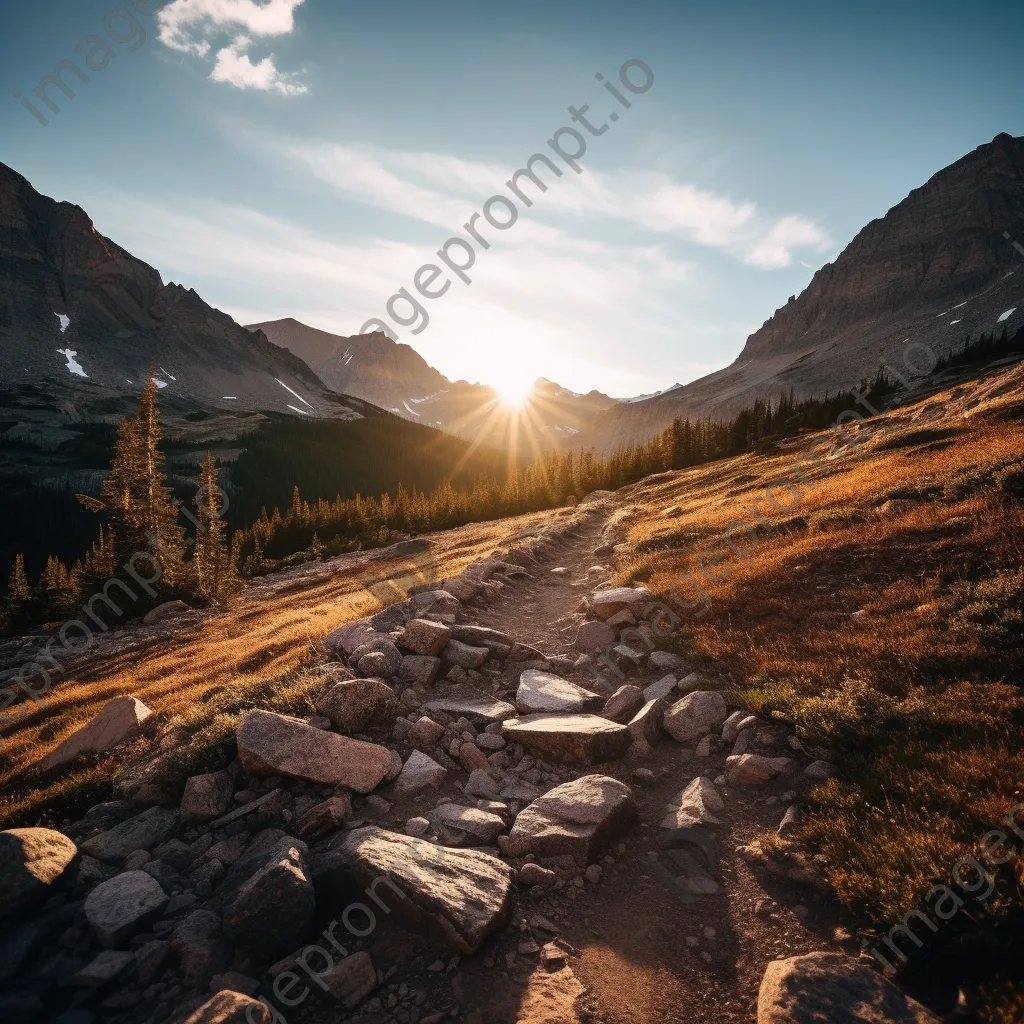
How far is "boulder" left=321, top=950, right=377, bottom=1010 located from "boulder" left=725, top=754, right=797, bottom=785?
17.5 feet

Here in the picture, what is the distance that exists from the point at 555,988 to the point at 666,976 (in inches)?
43.9

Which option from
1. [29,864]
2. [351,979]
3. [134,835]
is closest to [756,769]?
[351,979]

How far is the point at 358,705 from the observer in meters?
8.95

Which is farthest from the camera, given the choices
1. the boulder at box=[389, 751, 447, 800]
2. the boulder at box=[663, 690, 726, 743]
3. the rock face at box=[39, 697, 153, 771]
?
the rock face at box=[39, 697, 153, 771]

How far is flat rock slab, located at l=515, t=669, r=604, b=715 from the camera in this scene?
9.78 metres

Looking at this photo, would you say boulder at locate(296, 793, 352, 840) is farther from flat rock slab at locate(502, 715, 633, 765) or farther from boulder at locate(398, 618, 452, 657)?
boulder at locate(398, 618, 452, 657)

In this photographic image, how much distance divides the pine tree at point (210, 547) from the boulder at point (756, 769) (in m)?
43.3

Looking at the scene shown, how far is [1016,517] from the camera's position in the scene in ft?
41.1

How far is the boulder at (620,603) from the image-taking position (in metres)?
14.2

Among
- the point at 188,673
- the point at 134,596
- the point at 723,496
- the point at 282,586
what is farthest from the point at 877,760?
the point at 282,586

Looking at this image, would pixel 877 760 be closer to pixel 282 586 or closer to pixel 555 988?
pixel 555 988

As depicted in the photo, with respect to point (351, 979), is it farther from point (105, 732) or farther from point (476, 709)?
point (105, 732)

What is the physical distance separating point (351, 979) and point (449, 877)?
1.25 meters

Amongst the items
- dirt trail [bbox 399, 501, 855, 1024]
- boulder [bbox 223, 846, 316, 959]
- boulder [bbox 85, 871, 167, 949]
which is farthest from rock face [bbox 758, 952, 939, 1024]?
boulder [bbox 85, 871, 167, 949]
